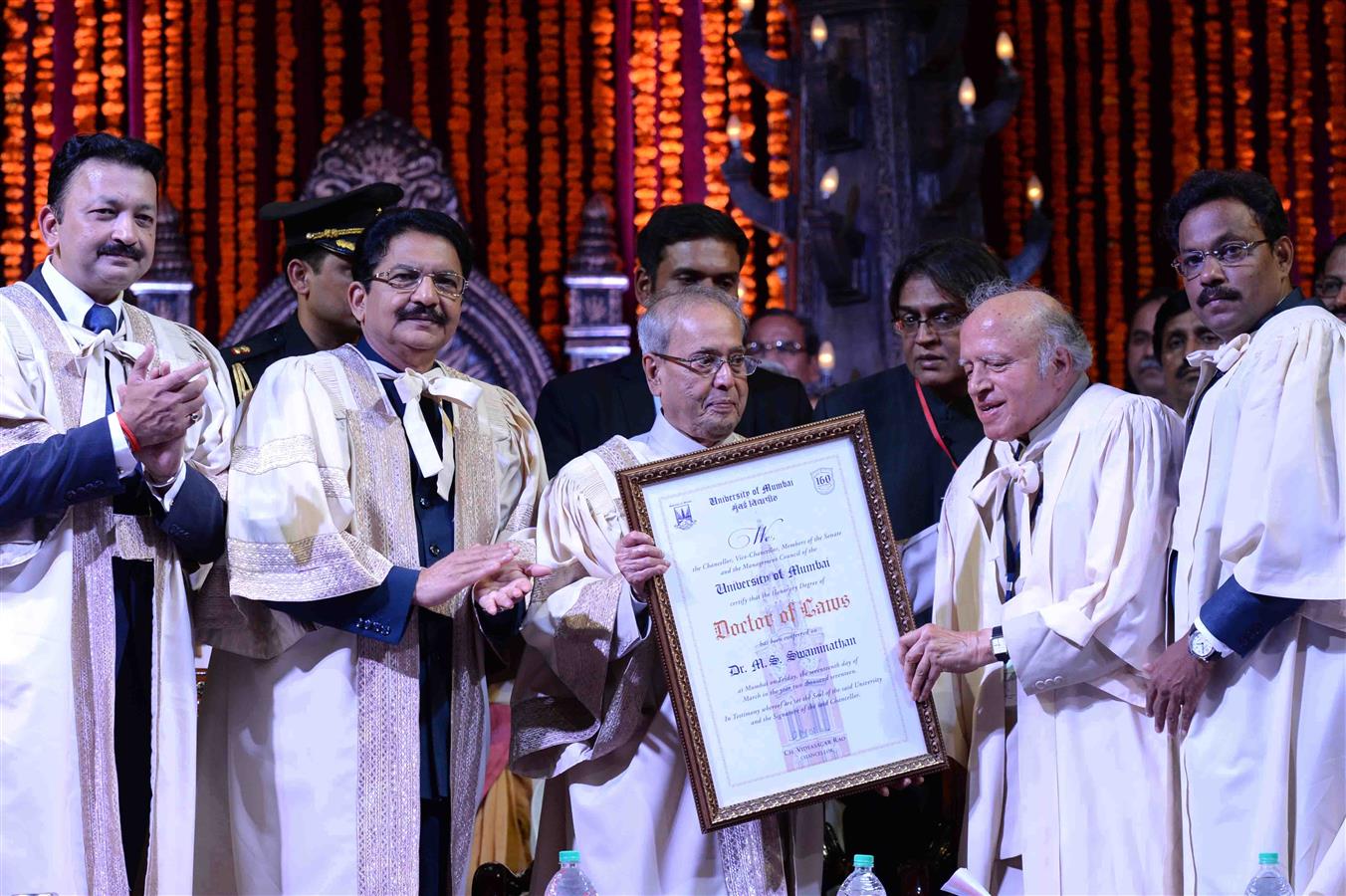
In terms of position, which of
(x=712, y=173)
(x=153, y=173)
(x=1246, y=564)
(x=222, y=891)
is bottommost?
(x=222, y=891)

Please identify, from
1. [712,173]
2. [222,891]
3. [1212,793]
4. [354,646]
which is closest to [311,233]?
[354,646]

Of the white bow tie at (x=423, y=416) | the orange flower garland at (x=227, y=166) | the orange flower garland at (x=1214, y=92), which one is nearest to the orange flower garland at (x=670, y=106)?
the orange flower garland at (x=227, y=166)

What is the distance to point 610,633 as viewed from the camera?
424 cm

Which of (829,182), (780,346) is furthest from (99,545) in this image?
(829,182)

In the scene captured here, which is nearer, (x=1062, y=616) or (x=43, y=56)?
(x=1062, y=616)

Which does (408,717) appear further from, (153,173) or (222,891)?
(153,173)

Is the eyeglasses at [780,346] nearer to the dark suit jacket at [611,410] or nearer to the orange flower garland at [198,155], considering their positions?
the dark suit jacket at [611,410]

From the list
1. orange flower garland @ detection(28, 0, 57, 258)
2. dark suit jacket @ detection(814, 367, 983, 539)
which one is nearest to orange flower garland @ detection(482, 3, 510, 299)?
orange flower garland @ detection(28, 0, 57, 258)

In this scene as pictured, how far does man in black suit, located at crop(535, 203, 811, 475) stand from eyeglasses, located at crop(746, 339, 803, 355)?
A: 4.31 ft

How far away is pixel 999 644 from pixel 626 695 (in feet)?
2.92

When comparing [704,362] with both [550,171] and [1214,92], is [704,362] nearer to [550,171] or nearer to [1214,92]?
[550,171]

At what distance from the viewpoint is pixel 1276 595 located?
3.97m

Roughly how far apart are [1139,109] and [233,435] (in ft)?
18.8

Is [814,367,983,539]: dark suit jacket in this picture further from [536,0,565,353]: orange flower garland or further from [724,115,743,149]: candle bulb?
[536,0,565,353]: orange flower garland
